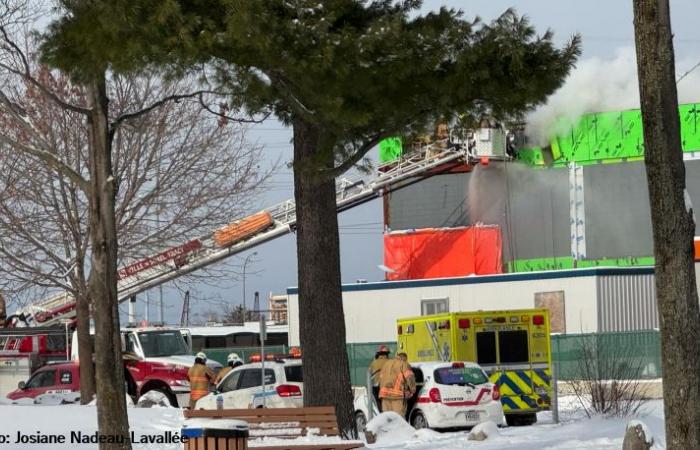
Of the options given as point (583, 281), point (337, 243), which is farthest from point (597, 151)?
point (337, 243)

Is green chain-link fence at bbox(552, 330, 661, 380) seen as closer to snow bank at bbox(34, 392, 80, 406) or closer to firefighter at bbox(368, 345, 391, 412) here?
firefighter at bbox(368, 345, 391, 412)

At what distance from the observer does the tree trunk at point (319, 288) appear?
16656 mm

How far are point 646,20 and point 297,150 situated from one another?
6627mm

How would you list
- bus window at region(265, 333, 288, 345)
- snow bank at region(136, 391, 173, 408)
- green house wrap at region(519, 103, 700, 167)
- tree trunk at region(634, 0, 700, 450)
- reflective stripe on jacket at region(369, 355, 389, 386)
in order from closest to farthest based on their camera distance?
tree trunk at region(634, 0, 700, 450), reflective stripe on jacket at region(369, 355, 389, 386), snow bank at region(136, 391, 173, 408), green house wrap at region(519, 103, 700, 167), bus window at region(265, 333, 288, 345)

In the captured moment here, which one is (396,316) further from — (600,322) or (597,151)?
(597,151)

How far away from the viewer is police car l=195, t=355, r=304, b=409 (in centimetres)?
2342

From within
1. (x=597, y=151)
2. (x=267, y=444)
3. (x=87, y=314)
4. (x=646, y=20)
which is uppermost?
(x=597, y=151)

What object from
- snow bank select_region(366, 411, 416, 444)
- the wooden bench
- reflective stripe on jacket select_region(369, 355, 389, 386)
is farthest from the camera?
reflective stripe on jacket select_region(369, 355, 389, 386)

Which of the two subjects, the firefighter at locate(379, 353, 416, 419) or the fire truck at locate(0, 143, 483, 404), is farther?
the fire truck at locate(0, 143, 483, 404)

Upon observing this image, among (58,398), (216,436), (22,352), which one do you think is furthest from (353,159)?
(22,352)

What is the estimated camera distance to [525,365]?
25719 mm

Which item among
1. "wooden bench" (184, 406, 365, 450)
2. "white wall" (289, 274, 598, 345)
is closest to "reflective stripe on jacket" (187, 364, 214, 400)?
"wooden bench" (184, 406, 365, 450)

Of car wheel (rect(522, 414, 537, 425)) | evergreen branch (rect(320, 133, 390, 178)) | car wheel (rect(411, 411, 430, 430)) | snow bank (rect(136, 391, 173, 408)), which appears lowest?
car wheel (rect(522, 414, 537, 425))

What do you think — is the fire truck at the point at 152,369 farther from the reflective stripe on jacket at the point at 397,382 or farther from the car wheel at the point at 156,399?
the reflective stripe on jacket at the point at 397,382
